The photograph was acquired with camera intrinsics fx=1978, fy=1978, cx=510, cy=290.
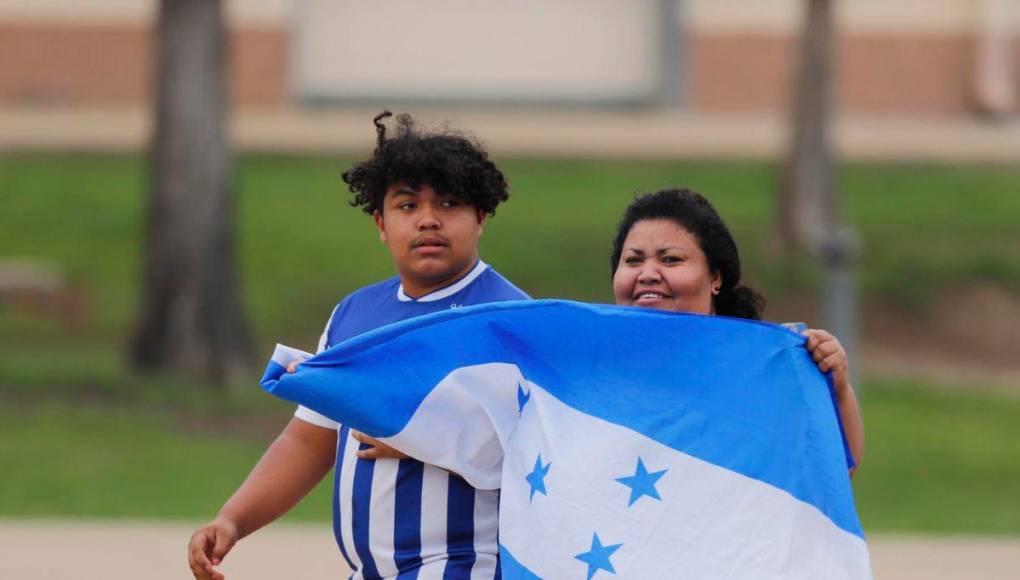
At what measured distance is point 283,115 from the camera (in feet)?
100

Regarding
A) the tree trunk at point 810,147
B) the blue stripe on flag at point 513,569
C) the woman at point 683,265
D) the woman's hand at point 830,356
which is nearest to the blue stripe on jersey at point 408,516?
the blue stripe on flag at point 513,569

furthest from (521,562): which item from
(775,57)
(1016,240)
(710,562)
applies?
(775,57)

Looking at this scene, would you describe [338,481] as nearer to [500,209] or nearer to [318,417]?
[318,417]

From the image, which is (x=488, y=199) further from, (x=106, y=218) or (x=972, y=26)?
(x=972, y=26)

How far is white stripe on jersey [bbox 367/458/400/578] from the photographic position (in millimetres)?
4012

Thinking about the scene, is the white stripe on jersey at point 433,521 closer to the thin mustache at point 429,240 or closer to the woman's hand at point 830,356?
the thin mustache at point 429,240

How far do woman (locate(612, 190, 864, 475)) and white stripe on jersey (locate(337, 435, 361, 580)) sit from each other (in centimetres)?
64

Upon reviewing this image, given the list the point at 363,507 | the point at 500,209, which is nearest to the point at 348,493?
the point at 363,507

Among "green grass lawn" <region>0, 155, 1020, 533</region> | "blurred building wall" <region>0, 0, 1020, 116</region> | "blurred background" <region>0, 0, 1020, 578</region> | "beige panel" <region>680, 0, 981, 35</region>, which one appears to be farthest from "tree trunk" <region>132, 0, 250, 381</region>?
"beige panel" <region>680, 0, 981, 35</region>

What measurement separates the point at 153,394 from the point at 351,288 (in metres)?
4.35

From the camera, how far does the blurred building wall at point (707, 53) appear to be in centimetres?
2975

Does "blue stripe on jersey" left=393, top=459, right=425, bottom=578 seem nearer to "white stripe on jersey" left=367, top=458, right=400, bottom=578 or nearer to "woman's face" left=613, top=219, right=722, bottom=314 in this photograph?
"white stripe on jersey" left=367, top=458, right=400, bottom=578

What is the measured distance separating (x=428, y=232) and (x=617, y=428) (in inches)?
22.1

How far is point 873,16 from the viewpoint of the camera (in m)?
30.9
